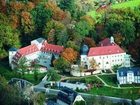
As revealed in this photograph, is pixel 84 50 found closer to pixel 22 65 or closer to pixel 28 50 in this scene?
pixel 28 50

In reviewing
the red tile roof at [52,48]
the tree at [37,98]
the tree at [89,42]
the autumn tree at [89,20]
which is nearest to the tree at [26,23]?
the red tile roof at [52,48]

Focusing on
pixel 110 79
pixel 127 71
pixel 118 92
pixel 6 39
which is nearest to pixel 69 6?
pixel 6 39

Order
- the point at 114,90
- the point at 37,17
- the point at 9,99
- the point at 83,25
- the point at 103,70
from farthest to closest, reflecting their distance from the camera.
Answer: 1. the point at 37,17
2. the point at 83,25
3. the point at 103,70
4. the point at 114,90
5. the point at 9,99

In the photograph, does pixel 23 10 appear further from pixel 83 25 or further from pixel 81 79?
pixel 81 79

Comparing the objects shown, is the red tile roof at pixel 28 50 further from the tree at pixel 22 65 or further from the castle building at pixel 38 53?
the tree at pixel 22 65

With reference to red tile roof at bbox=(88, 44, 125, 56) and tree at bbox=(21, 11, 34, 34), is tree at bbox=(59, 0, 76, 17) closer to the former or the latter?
tree at bbox=(21, 11, 34, 34)

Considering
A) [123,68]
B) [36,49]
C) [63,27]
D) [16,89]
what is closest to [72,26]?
[63,27]

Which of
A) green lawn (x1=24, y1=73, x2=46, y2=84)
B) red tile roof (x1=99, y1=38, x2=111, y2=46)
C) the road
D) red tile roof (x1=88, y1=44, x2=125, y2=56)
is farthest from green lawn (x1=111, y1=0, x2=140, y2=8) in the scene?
the road
